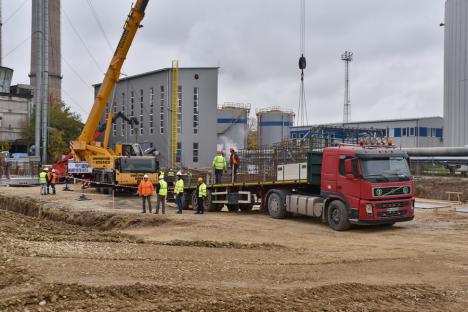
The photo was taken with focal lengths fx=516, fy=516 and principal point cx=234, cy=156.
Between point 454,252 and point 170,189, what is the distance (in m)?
14.7

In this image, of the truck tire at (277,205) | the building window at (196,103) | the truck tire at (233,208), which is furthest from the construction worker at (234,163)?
the building window at (196,103)

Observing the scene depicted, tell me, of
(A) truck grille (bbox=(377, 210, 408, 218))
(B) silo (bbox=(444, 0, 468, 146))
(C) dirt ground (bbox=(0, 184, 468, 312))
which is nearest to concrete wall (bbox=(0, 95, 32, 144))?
(B) silo (bbox=(444, 0, 468, 146))

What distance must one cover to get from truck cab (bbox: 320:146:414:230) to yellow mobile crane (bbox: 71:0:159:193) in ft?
44.2

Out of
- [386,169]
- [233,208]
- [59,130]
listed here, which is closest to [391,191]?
[386,169]

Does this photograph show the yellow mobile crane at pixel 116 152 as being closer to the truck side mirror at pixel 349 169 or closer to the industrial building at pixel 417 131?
the truck side mirror at pixel 349 169

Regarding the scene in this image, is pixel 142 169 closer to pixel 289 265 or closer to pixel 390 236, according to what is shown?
pixel 390 236

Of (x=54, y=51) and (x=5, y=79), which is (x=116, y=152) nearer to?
(x=5, y=79)

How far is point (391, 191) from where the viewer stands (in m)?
16.0

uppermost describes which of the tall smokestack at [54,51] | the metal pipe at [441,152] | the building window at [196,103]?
the tall smokestack at [54,51]

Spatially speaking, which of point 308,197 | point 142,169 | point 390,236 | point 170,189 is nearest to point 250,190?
point 308,197

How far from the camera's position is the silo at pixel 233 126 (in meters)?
59.9

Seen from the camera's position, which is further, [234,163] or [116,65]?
[116,65]

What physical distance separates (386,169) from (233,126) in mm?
45021

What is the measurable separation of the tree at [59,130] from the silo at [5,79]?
615 centimetres
